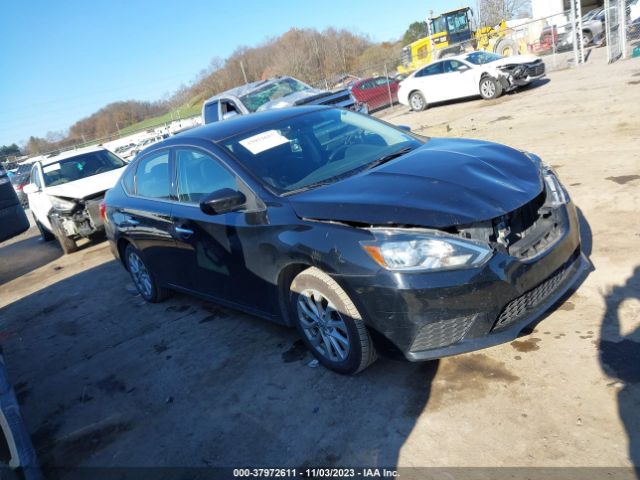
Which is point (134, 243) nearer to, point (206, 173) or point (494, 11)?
point (206, 173)

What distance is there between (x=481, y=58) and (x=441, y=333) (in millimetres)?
14890

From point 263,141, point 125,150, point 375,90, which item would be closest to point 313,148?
point 263,141

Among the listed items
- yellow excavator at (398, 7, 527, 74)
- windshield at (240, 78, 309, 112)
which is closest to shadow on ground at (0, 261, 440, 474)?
windshield at (240, 78, 309, 112)

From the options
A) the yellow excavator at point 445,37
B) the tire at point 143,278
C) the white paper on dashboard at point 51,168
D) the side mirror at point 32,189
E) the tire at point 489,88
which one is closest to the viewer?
the tire at point 143,278

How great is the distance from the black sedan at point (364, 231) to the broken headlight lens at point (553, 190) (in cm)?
1

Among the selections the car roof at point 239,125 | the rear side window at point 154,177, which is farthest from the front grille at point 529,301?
the rear side window at point 154,177

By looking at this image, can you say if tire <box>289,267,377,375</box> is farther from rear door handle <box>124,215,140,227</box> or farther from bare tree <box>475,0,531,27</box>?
bare tree <box>475,0,531,27</box>

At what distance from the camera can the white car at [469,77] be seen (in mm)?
14938

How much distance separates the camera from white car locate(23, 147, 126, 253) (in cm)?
895

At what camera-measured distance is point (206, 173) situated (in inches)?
158

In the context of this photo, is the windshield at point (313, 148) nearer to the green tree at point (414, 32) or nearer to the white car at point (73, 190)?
the white car at point (73, 190)

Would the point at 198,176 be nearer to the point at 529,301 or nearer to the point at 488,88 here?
the point at 529,301

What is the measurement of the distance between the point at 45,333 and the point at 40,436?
229 cm

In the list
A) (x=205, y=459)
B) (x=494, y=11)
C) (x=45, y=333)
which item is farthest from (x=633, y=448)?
(x=494, y=11)
